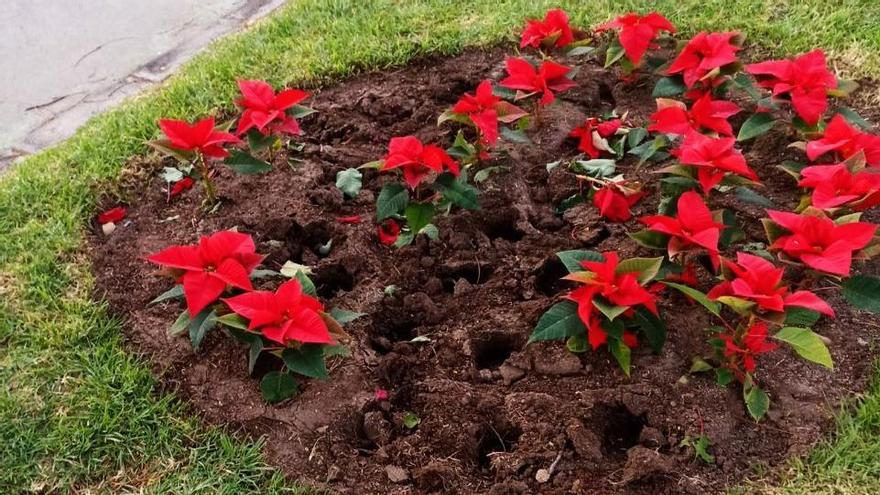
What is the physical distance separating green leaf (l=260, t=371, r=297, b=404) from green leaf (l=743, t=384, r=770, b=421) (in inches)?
42.8

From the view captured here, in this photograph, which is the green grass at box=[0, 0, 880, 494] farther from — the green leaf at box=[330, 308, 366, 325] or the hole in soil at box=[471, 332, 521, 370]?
the hole in soil at box=[471, 332, 521, 370]

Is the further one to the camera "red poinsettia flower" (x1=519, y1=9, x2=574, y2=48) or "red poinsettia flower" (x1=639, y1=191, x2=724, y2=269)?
"red poinsettia flower" (x1=519, y1=9, x2=574, y2=48)

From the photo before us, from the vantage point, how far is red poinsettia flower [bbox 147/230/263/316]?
2.07 meters

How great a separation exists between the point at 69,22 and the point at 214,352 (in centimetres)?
291

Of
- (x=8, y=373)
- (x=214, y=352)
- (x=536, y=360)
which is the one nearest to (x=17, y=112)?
(x=8, y=373)

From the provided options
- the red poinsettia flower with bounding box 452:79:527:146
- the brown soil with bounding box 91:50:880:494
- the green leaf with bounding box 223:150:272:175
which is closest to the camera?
the brown soil with bounding box 91:50:880:494

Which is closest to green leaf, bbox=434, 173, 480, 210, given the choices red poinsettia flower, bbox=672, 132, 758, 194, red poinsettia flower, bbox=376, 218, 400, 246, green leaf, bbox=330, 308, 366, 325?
red poinsettia flower, bbox=376, 218, 400, 246

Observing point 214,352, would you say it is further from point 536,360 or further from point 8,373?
point 536,360

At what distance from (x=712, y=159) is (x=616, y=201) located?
14.2 inches

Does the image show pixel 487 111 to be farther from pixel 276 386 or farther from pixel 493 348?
pixel 276 386

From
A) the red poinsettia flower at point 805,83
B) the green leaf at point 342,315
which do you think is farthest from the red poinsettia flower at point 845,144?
the green leaf at point 342,315

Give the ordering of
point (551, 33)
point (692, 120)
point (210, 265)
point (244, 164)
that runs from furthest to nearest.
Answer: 1. point (551, 33)
2. point (244, 164)
3. point (692, 120)
4. point (210, 265)

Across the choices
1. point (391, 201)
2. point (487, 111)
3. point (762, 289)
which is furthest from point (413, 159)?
point (762, 289)

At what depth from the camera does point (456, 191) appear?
246 cm
